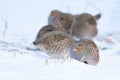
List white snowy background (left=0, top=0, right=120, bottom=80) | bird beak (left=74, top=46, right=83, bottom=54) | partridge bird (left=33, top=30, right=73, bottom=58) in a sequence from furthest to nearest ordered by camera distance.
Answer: partridge bird (left=33, top=30, right=73, bottom=58), bird beak (left=74, top=46, right=83, bottom=54), white snowy background (left=0, top=0, right=120, bottom=80)

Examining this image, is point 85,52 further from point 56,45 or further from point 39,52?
point 39,52

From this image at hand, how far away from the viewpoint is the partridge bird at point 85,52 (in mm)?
6914

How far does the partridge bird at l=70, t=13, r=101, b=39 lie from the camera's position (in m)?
10.7

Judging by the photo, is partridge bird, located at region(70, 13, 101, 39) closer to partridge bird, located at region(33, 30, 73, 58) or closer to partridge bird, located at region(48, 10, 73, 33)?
partridge bird, located at region(48, 10, 73, 33)

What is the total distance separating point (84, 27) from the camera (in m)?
10.8

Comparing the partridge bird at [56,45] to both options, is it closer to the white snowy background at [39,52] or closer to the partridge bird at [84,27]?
the white snowy background at [39,52]

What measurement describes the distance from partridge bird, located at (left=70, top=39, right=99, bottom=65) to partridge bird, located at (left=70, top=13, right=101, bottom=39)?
364 cm

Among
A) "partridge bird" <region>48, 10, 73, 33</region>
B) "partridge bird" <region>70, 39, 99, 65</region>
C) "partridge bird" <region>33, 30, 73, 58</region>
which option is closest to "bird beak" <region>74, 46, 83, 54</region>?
"partridge bird" <region>70, 39, 99, 65</region>

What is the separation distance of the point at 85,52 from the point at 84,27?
3.88 m

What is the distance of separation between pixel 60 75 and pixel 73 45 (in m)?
1.87

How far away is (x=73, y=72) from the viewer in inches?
214

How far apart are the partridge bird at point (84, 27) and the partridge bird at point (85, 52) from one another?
Result: 3.64m

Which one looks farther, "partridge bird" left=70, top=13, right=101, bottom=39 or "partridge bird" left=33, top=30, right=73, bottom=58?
"partridge bird" left=70, top=13, right=101, bottom=39

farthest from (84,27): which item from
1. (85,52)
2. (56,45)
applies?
(85,52)
